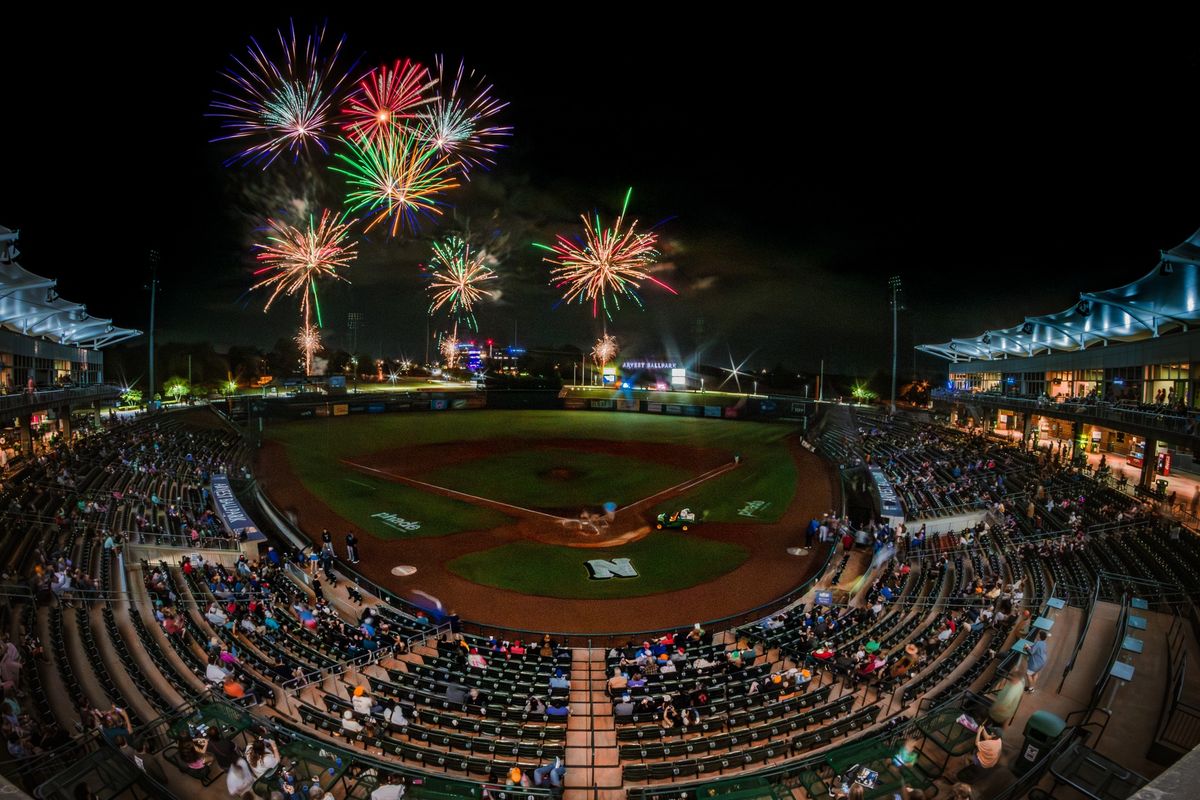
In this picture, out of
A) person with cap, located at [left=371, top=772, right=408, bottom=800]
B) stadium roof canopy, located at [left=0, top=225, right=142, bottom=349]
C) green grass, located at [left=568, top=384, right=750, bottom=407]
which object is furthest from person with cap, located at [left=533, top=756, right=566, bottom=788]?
green grass, located at [left=568, top=384, right=750, bottom=407]

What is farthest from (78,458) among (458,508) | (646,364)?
(646,364)

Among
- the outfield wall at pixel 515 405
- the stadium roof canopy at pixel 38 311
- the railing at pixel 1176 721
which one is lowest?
the railing at pixel 1176 721

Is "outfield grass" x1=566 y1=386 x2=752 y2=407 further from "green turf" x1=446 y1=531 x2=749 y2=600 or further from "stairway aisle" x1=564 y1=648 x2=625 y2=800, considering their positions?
"stairway aisle" x1=564 y1=648 x2=625 y2=800

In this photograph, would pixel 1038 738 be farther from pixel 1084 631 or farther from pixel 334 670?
pixel 334 670

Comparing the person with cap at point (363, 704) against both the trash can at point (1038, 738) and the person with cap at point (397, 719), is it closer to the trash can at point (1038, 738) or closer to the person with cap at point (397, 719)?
the person with cap at point (397, 719)

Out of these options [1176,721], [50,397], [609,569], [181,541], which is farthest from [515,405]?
[1176,721]

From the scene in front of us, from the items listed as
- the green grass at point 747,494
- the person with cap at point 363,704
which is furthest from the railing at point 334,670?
the green grass at point 747,494
